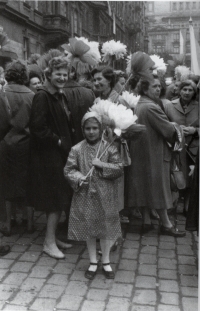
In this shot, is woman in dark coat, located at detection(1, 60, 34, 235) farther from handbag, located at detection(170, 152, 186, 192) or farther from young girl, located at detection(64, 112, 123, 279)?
handbag, located at detection(170, 152, 186, 192)

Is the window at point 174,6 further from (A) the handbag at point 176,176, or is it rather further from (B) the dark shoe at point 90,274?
(B) the dark shoe at point 90,274

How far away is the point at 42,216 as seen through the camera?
5375 millimetres

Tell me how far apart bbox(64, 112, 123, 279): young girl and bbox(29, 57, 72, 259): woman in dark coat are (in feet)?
1.17

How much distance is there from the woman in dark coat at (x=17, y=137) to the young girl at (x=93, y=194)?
0.97m

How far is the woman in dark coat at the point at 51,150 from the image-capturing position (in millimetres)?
3889

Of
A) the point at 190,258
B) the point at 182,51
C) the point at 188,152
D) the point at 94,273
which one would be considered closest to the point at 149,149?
the point at 188,152

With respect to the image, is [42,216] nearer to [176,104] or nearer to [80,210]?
[80,210]

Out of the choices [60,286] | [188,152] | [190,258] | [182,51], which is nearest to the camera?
[60,286]

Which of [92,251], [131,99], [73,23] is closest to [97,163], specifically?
[92,251]

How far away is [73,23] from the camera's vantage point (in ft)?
32.0

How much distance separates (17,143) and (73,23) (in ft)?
20.2

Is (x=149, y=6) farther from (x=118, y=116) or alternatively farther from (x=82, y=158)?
(x=82, y=158)

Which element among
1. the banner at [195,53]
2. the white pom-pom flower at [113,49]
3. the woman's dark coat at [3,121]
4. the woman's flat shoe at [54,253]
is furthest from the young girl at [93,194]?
the white pom-pom flower at [113,49]

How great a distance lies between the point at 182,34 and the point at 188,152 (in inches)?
57.9
